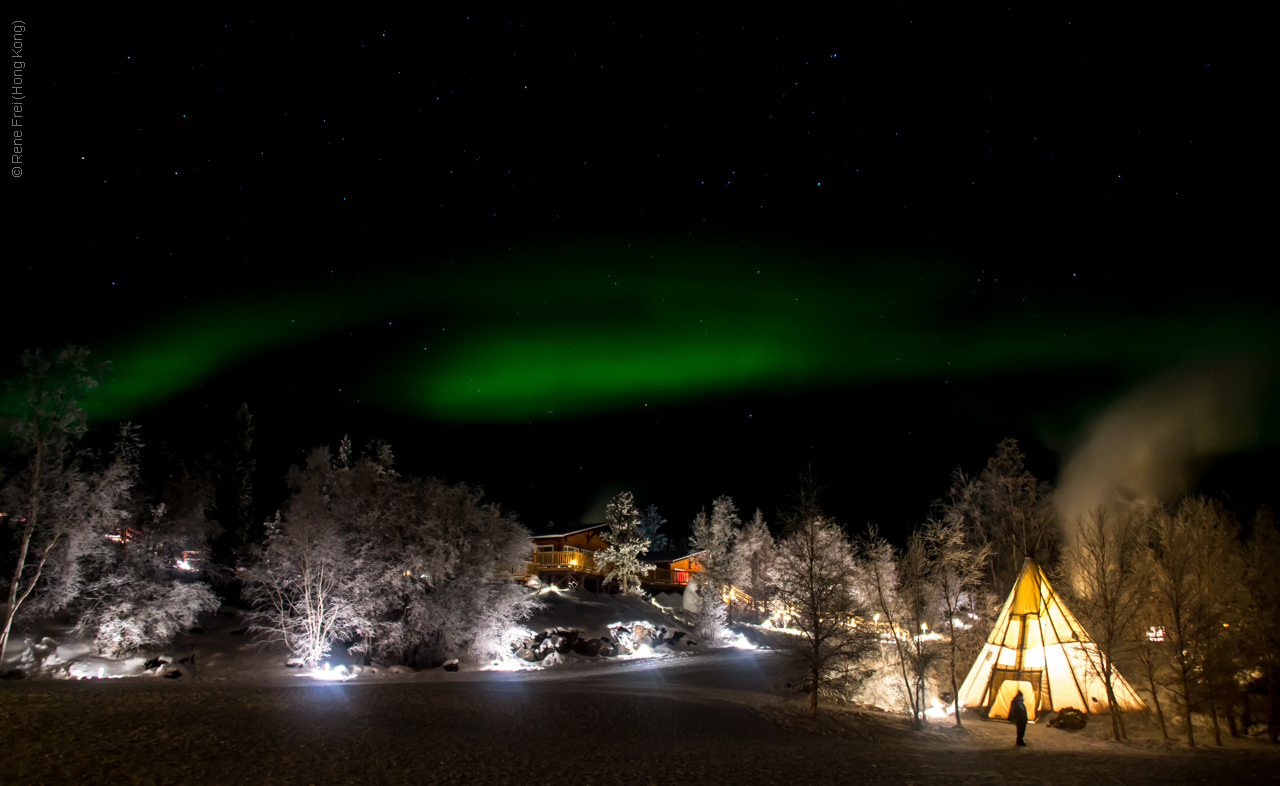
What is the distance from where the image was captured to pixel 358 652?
1297 inches

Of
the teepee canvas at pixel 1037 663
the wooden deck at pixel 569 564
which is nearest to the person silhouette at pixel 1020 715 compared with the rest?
the teepee canvas at pixel 1037 663

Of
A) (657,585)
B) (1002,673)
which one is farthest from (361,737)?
(657,585)

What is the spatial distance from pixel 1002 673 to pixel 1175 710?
17.9ft

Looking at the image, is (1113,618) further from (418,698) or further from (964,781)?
(418,698)

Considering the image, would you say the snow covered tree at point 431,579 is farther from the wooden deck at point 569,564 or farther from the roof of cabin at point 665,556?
the roof of cabin at point 665,556

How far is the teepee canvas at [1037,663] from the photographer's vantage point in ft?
84.1

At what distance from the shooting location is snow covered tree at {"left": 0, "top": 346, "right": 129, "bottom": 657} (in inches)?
1029

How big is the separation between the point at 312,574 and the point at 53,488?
423 inches

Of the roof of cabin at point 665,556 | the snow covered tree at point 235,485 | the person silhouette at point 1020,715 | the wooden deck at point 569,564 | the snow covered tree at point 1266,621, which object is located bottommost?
the person silhouette at point 1020,715

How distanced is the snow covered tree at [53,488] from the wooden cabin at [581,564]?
3575 centimetres

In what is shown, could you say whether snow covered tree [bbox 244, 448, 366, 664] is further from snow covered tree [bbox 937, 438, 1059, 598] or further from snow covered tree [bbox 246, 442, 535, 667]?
snow covered tree [bbox 937, 438, 1059, 598]

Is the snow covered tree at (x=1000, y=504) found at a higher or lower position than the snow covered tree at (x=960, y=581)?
higher

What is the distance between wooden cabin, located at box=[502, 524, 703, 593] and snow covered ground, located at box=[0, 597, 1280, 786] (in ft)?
131

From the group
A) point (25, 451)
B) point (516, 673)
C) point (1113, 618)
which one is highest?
point (25, 451)
